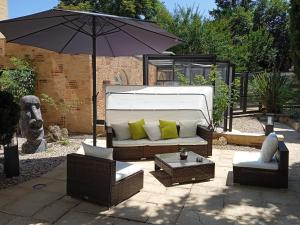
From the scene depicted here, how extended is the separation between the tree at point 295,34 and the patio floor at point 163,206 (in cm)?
385

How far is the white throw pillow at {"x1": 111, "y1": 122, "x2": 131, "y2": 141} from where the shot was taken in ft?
21.2

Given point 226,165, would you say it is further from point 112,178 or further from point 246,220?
point 112,178

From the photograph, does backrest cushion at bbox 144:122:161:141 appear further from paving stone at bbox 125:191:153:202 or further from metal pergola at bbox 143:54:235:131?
metal pergola at bbox 143:54:235:131

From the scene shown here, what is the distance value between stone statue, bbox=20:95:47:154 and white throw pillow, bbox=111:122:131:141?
160cm

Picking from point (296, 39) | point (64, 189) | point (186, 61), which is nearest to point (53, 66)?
point (186, 61)

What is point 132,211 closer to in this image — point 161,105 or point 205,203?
point 205,203

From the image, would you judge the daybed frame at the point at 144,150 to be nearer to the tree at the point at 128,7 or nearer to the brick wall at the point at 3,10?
the brick wall at the point at 3,10

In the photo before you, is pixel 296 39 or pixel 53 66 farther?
pixel 53 66

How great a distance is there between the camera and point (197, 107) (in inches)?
289

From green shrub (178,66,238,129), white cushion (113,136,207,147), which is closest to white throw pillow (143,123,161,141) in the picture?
white cushion (113,136,207,147)

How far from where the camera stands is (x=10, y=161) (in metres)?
5.15

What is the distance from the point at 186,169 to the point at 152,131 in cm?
172

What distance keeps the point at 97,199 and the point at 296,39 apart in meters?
6.51

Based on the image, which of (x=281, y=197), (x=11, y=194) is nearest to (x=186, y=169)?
(x=281, y=197)
